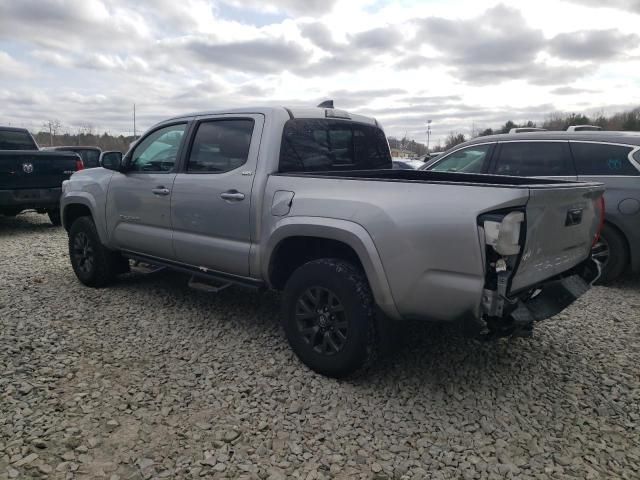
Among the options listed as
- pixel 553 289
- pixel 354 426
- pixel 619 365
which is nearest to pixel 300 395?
pixel 354 426

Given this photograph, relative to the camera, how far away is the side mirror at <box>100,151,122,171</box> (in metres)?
4.69

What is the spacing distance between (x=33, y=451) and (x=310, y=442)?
1450 mm

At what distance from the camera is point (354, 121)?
4.28 meters

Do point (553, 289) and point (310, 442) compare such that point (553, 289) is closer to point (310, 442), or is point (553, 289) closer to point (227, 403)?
point (310, 442)

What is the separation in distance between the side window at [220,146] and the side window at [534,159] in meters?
3.63

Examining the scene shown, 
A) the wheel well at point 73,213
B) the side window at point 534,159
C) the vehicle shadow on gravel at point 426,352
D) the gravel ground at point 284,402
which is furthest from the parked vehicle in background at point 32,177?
the side window at point 534,159

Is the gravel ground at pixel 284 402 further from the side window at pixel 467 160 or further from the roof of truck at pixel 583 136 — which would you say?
the side window at pixel 467 160

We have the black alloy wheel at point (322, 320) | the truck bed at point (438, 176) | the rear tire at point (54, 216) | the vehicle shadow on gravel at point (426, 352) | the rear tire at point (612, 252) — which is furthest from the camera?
the rear tire at point (54, 216)

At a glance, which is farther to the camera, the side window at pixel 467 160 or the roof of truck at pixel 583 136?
the side window at pixel 467 160

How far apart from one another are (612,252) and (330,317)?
3.99 metres

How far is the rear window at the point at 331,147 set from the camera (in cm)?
364

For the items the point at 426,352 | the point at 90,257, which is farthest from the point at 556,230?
the point at 90,257

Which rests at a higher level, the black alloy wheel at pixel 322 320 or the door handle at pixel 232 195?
the door handle at pixel 232 195

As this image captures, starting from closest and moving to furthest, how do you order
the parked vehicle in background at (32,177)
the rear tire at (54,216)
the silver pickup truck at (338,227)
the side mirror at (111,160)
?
the silver pickup truck at (338,227)
the side mirror at (111,160)
the parked vehicle in background at (32,177)
the rear tire at (54,216)
